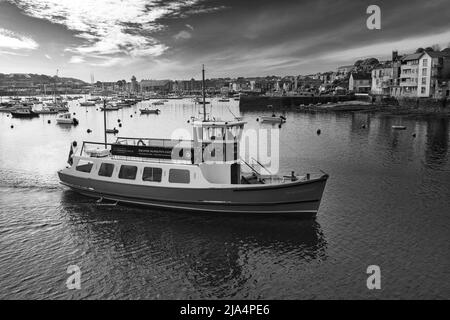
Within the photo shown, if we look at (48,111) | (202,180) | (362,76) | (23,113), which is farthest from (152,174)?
(362,76)

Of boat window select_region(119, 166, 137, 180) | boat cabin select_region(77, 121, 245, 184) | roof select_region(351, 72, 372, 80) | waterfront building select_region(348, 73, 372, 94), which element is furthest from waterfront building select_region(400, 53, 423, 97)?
boat window select_region(119, 166, 137, 180)

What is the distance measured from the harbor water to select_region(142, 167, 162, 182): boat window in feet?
7.09

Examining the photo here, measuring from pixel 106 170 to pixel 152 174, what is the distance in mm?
3933

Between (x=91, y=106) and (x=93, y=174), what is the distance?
466 feet

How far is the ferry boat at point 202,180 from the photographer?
23.0 metres

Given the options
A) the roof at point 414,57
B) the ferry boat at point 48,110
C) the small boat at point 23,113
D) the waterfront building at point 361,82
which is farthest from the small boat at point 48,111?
the waterfront building at point 361,82

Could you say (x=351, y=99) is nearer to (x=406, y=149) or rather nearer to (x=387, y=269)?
(x=406, y=149)

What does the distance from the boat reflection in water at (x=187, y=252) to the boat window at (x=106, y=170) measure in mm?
2430

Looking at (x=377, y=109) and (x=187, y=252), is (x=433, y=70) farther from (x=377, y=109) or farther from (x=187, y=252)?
(x=187, y=252)

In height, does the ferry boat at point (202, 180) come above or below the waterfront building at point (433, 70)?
below

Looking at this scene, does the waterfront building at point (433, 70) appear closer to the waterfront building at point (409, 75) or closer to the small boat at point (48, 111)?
the waterfront building at point (409, 75)

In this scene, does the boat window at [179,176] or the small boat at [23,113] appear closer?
the boat window at [179,176]

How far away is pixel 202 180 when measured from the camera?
23.7 meters
